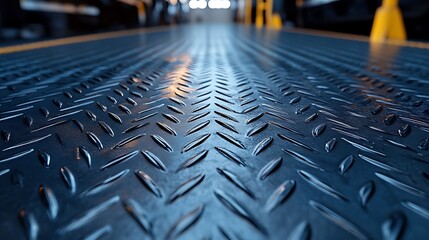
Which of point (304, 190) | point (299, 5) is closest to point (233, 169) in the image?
point (304, 190)

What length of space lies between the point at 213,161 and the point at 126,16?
518 inches

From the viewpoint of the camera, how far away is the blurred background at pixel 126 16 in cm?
552

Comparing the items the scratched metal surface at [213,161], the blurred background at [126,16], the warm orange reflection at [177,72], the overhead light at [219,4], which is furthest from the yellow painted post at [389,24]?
the overhead light at [219,4]

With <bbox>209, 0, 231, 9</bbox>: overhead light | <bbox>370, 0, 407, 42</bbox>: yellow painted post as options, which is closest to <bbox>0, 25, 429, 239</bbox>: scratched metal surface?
<bbox>370, 0, 407, 42</bbox>: yellow painted post

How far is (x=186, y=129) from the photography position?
879mm

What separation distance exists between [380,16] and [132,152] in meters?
5.07

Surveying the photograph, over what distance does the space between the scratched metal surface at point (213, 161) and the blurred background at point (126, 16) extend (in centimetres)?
331

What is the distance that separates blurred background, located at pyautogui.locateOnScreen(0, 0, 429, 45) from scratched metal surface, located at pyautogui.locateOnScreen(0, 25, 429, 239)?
3311 mm

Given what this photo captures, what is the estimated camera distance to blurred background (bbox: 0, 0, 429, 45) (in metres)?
5.52

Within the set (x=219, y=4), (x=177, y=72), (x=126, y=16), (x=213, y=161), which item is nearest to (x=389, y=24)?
(x=177, y=72)

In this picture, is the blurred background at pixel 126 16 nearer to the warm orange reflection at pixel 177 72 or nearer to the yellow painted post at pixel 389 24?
the yellow painted post at pixel 389 24

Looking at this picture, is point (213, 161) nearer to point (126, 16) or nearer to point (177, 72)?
point (177, 72)

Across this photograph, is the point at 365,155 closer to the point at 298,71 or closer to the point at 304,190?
the point at 304,190

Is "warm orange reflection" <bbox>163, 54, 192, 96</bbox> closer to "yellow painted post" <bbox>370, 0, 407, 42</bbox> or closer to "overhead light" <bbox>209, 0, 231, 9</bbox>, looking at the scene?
"yellow painted post" <bbox>370, 0, 407, 42</bbox>
